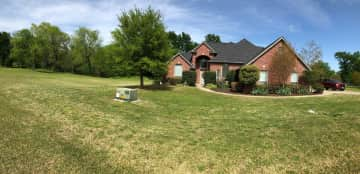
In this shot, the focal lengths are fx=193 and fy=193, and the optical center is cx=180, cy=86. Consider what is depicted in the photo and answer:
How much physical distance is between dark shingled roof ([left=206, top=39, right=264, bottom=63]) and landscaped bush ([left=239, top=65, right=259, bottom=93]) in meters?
8.53

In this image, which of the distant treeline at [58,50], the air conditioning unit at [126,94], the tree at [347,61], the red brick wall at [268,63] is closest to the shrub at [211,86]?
the red brick wall at [268,63]

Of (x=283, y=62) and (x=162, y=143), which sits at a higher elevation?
(x=283, y=62)

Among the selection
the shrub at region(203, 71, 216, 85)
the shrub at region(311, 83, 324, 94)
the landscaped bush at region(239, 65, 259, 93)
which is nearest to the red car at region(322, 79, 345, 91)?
the shrub at region(311, 83, 324, 94)

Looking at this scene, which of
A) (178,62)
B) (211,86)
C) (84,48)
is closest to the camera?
(211,86)

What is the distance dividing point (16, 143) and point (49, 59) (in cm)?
6261

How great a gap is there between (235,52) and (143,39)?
1642cm

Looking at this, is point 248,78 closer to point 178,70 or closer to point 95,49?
point 178,70

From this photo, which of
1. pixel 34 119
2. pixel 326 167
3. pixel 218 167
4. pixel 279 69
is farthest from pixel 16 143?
pixel 279 69

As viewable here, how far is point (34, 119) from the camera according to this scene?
7.00 metres

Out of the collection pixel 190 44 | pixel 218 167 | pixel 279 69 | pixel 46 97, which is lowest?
pixel 218 167

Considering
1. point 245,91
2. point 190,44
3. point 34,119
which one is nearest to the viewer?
point 34,119

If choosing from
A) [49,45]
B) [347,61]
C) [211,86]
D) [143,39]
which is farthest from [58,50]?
[347,61]

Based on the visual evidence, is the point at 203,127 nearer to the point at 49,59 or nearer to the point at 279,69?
the point at 279,69

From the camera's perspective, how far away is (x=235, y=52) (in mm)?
29203
